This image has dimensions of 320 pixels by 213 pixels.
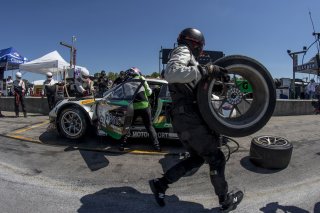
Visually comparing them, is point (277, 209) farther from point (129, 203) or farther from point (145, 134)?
point (145, 134)

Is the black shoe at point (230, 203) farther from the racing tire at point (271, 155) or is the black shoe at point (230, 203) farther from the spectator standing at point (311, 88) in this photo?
the spectator standing at point (311, 88)

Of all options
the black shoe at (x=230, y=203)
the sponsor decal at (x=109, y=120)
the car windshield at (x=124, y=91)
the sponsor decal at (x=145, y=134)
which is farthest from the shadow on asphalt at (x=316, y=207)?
the car windshield at (x=124, y=91)

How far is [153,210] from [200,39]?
2.01 meters

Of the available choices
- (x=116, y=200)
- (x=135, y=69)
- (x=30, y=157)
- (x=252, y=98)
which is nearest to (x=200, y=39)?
(x=252, y=98)

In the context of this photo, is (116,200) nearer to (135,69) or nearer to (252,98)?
(252,98)

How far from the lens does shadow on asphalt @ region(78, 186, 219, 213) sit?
3.79 m

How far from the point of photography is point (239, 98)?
4.09 meters

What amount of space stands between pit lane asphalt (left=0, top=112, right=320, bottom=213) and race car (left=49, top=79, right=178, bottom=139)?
0.31 m

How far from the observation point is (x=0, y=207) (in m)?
3.78

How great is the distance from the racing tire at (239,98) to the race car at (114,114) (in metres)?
2.19

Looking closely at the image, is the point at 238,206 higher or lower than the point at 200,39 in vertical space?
lower

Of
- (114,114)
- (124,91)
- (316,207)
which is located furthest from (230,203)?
(124,91)

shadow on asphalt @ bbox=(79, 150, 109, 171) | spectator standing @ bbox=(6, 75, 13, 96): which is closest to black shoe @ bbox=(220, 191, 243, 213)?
shadow on asphalt @ bbox=(79, 150, 109, 171)

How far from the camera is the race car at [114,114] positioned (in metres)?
6.33
